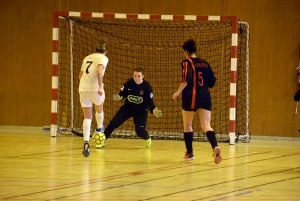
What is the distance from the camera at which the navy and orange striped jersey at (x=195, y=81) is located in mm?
9617

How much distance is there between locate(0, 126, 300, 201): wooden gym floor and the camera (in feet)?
23.4

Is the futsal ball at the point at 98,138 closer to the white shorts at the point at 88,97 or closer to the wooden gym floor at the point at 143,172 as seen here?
the wooden gym floor at the point at 143,172

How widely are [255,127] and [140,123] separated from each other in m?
3.64

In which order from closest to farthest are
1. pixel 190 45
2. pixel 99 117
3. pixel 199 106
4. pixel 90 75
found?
pixel 199 106, pixel 190 45, pixel 90 75, pixel 99 117

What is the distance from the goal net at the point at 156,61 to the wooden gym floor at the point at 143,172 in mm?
1713

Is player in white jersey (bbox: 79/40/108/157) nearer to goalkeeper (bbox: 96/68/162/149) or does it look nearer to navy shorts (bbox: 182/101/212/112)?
goalkeeper (bbox: 96/68/162/149)

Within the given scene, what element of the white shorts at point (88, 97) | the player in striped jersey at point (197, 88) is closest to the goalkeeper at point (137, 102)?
the white shorts at point (88, 97)

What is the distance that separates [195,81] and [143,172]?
1690 millimetres

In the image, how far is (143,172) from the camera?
8.80 metres

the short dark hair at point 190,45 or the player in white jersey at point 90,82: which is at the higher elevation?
the short dark hair at point 190,45

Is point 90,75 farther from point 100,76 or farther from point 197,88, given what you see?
point 197,88

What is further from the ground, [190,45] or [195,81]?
[190,45]

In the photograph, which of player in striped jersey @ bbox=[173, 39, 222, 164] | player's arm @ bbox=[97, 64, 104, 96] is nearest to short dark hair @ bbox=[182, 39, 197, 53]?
player in striped jersey @ bbox=[173, 39, 222, 164]

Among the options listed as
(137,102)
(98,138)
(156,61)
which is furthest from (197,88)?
(156,61)
